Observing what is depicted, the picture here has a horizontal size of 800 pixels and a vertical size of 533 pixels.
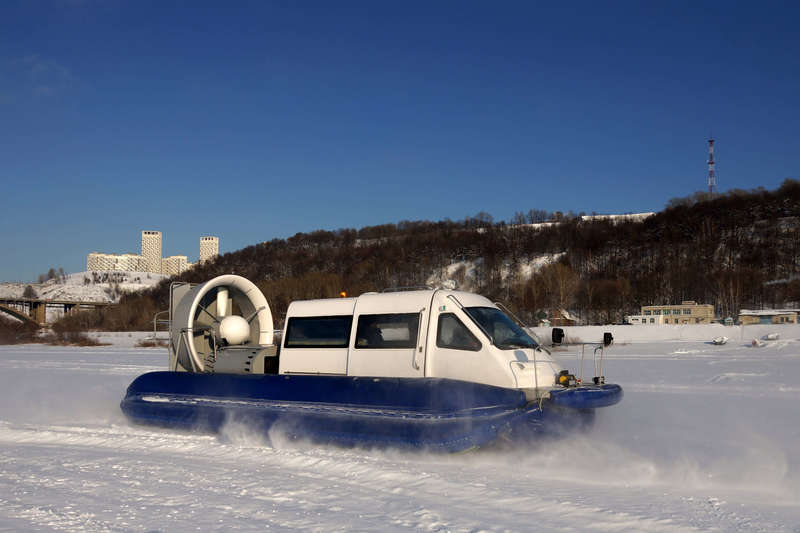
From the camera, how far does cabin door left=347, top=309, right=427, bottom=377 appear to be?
308 inches

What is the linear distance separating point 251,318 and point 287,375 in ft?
8.23

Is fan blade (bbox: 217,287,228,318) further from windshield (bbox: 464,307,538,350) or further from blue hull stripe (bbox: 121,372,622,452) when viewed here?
windshield (bbox: 464,307,538,350)

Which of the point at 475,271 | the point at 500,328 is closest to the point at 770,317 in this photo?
the point at 475,271

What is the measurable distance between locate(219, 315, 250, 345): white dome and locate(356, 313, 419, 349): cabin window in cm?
259

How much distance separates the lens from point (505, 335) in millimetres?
7906

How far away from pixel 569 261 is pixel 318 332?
10024 centimetres

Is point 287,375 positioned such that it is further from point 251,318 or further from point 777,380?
point 777,380

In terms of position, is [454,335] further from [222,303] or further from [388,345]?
[222,303]

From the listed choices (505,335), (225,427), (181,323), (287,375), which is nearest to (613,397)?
(505,335)

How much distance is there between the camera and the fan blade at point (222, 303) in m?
10.5

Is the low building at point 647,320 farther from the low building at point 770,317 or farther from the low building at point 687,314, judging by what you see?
the low building at point 770,317

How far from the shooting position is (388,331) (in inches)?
322

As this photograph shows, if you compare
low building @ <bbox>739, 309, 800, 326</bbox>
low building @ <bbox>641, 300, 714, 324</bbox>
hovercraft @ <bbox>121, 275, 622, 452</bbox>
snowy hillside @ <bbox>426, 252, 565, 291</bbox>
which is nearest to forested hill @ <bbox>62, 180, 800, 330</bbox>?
snowy hillside @ <bbox>426, 252, 565, 291</bbox>

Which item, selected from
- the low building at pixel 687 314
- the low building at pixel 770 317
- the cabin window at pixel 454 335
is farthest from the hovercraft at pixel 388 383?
the low building at pixel 687 314
